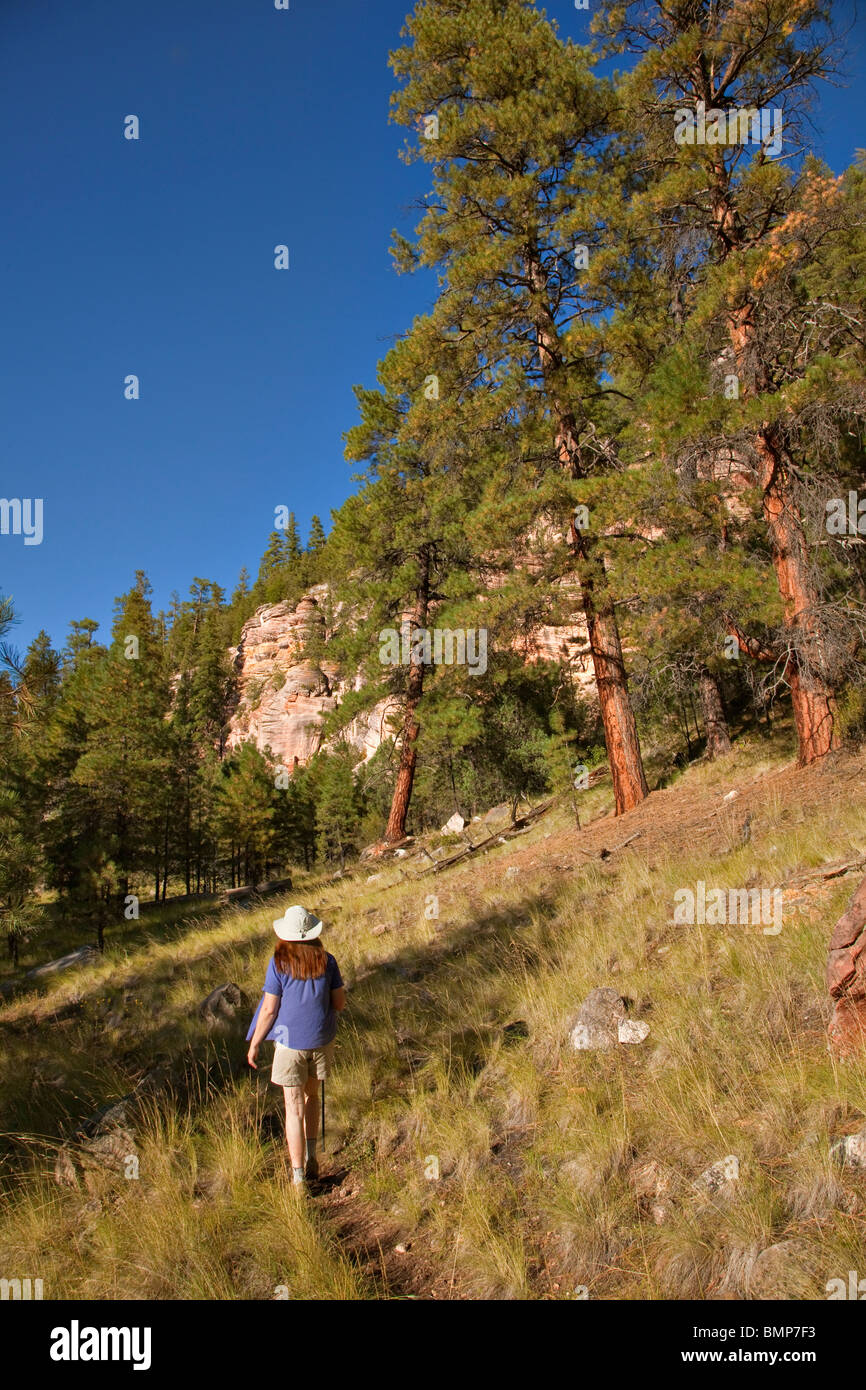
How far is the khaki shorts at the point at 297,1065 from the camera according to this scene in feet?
13.2

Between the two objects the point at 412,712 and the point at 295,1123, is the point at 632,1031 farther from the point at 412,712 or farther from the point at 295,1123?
the point at 412,712

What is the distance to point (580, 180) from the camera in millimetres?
10195

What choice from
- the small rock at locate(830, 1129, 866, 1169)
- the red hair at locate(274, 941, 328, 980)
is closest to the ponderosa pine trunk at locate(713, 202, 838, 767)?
the small rock at locate(830, 1129, 866, 1169)

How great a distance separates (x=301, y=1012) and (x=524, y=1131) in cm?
151

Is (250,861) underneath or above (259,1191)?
underneath

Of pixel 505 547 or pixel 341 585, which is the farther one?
pixel 341 585

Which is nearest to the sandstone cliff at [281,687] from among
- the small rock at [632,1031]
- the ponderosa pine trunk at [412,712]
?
the ponderosa pine trunk at [412,712]

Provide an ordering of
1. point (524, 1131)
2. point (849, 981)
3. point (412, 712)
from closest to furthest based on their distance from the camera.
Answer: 1. point (849, 981)
2. point (524, 1131)
3. point (412, 712)

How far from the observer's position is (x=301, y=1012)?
4184 millimetres

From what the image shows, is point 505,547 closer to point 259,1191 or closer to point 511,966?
point 511,966

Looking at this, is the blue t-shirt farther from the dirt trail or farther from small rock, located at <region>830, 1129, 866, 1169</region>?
small rock, located at <region>830, 1129, 866, 1169</region>

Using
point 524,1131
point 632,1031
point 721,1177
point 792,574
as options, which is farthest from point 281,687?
point 721,1177

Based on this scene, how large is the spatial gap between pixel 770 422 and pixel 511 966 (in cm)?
779
